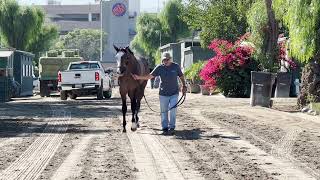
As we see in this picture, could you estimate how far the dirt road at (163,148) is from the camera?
9961 mm

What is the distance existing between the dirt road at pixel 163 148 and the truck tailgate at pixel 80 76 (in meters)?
13.0

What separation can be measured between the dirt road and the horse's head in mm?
1384

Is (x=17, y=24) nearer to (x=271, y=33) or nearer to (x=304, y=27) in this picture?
(x=271, y=33)

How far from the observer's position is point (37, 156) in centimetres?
1185

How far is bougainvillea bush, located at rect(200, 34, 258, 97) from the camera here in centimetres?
3369

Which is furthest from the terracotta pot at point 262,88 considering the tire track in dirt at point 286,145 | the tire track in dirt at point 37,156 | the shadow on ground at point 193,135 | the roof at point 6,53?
the roof at point 6,53

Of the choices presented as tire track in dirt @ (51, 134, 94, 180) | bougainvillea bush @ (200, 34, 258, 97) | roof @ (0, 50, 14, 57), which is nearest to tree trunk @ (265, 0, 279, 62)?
bougainvillea bush @ (200, 34, 258, 97)

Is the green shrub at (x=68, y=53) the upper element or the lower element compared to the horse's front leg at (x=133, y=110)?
upper

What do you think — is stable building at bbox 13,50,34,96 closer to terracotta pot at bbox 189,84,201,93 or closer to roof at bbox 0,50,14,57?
roof at bbox 0,50,14,57

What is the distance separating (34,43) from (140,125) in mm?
70184

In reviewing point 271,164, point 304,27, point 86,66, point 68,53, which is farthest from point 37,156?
point 68,53

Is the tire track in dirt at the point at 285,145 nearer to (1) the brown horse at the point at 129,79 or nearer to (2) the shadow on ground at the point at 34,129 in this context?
(1) the brown horse at the point at 129,79

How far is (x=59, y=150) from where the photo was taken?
1263cm

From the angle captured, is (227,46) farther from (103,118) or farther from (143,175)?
(143,175)
